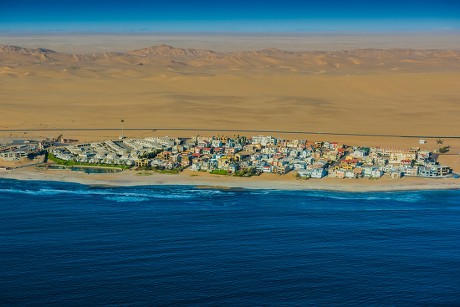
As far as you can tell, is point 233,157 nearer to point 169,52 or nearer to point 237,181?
point 237,181

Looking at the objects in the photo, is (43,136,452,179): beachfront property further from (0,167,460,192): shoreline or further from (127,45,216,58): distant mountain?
(127,45,216,58): distant mountain

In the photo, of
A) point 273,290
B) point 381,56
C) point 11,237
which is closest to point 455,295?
point 273,290

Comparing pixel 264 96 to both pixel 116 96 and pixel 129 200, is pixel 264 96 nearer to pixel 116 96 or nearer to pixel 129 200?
pixel 116 96

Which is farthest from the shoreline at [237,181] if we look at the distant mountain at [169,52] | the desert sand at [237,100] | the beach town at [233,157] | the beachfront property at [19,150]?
the distant mountain at [169,52]

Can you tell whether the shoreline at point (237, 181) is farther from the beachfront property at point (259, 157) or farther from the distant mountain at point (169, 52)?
the distant mountain at point (169, 52)

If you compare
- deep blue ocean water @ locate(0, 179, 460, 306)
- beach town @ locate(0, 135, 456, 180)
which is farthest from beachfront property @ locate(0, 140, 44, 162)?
deep blue ocean water @ locate(0, 179, 460, 306)

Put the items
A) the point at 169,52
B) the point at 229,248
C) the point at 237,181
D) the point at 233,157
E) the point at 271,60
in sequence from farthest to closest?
the point at 169,52 < the point at 271,60 < the point at 233,157 < the point at 237,181 < the point at 229,248

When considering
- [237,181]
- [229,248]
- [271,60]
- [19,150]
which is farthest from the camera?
[271,60]

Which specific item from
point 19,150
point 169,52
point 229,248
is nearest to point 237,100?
point 19,150
